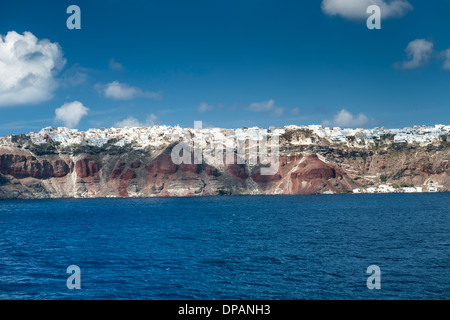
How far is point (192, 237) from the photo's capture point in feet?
227

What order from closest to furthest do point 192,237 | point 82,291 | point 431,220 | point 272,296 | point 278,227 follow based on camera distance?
point 272,296 → point 82,291 → point 192,237 → point 278,227 → point 431,220

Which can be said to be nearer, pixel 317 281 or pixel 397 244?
pixel 317 281

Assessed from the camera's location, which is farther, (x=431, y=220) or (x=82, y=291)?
(x=431, y=220)

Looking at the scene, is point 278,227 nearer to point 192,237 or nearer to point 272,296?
point 192,237

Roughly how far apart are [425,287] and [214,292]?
62.4ft

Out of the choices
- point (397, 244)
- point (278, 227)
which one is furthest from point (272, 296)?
point (278, 227)

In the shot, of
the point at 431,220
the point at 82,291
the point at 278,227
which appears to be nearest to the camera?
the point at 82,291

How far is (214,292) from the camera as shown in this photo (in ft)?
117
